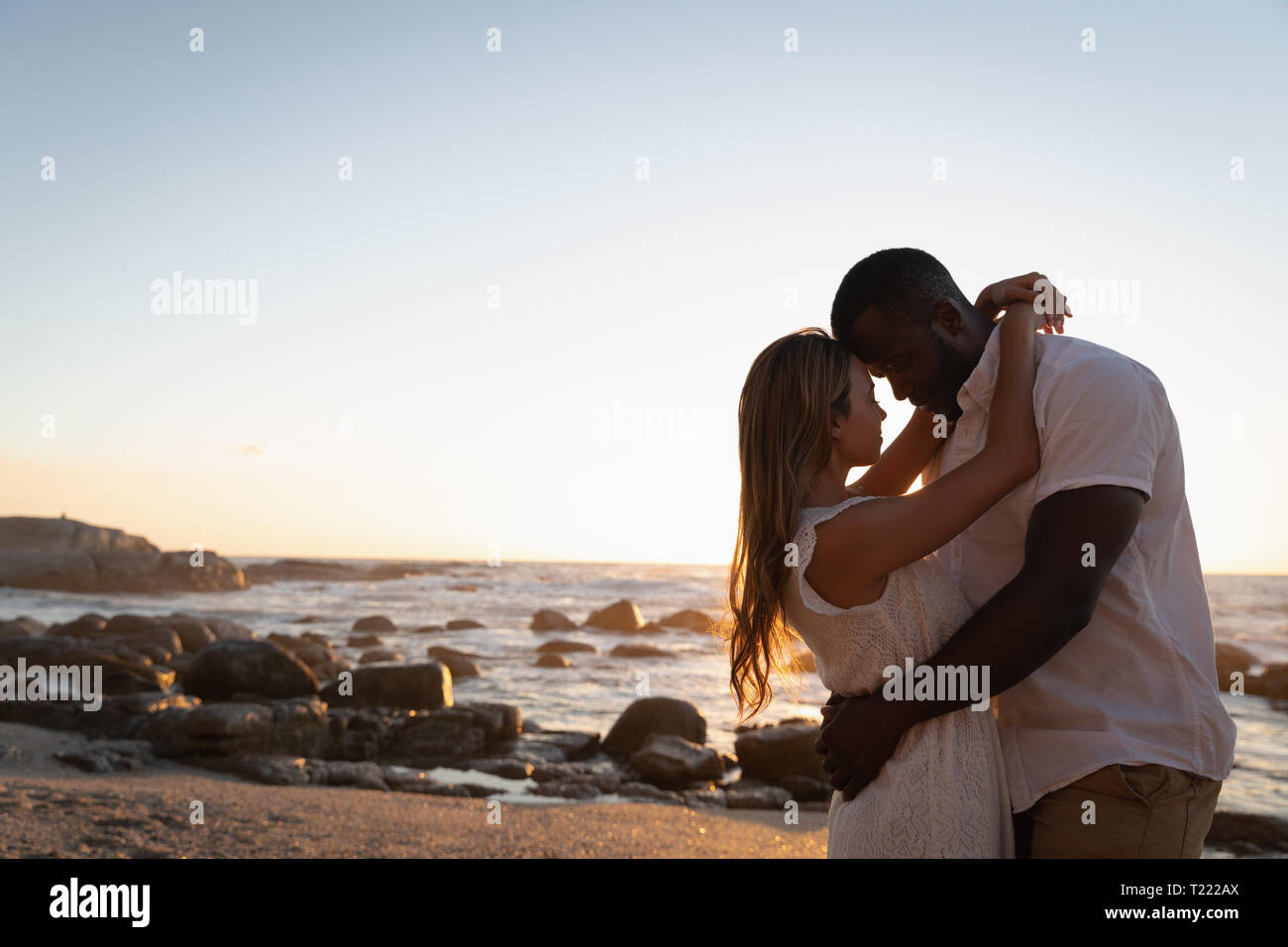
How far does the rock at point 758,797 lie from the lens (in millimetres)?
9031

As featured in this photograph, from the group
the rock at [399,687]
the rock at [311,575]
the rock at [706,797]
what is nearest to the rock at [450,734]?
the rock at [399,687]

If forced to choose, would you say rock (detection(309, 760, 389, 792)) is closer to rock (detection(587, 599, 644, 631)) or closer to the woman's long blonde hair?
the woman's long blonde hair

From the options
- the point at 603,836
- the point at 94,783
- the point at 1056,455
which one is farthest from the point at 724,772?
the point at 1056,455

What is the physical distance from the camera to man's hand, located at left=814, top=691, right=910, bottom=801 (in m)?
2.27

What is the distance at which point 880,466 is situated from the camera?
3.09m

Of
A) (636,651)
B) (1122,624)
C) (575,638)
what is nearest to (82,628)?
(575,638)

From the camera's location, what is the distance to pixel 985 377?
248 cm

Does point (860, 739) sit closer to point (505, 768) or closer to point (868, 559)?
point (868, 559)

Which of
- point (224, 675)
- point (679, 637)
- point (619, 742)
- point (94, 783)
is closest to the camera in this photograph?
point (94, 783)

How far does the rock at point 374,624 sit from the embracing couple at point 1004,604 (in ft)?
80.8

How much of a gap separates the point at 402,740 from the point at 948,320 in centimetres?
1029
